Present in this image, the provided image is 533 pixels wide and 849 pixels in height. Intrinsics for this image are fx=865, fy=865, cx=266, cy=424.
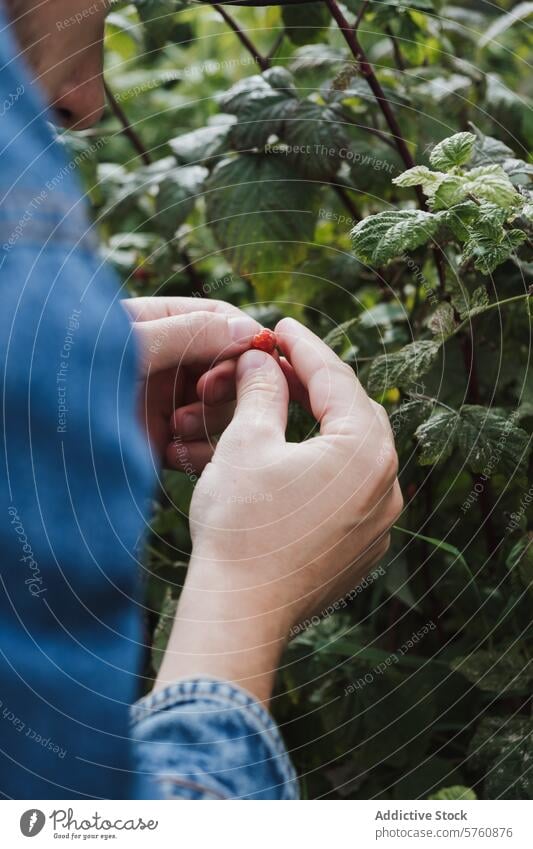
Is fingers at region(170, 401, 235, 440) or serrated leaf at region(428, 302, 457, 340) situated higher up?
serrated leaf at region(428, 302, 457, 340)

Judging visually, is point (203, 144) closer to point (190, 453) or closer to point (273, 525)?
point (190, 453)

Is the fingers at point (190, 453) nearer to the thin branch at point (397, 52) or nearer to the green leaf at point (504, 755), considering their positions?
the green leaf at point (504, 755)

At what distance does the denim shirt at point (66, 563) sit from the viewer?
1.53 feet

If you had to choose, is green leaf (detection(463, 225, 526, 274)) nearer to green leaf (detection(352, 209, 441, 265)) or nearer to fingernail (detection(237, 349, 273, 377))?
green leaf (detection(352, 209, 441, 265))

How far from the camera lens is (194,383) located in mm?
632

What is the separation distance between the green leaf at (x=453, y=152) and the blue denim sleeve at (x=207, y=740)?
0.34 m

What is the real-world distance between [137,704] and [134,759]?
3cm

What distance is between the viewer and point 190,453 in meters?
0.64

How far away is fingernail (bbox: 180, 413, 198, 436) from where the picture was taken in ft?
2.03

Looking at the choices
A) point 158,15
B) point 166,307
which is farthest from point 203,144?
point 166,307

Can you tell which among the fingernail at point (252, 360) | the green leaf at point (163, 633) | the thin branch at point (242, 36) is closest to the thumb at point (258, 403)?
the fingernail at point (252, 360)

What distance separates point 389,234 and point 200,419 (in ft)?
0.66

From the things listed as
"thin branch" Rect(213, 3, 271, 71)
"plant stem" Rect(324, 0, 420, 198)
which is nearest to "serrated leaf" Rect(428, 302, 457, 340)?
"plant stem" Rect(324, 0, 420, 198)

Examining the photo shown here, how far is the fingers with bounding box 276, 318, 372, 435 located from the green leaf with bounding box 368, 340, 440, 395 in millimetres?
49
